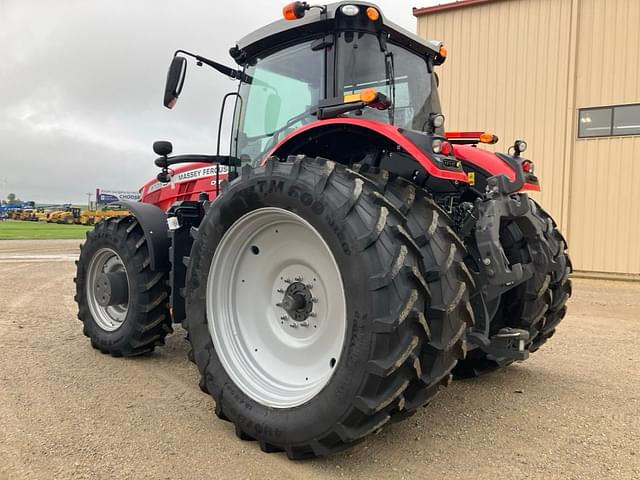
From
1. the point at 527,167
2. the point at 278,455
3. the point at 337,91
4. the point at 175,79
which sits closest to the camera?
the point at 278,455

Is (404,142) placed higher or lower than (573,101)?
lower

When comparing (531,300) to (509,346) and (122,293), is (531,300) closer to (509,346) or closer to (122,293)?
(509,346)

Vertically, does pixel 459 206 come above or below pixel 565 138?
below

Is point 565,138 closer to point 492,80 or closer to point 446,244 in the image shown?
point 492,80

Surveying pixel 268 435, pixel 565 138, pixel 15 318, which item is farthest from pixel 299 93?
pixel 565 138

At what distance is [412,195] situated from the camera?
261cm

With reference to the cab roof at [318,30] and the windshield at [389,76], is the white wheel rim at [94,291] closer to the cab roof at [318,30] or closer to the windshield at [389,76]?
the cab roof at [318,30]

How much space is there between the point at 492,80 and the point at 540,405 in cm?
1018

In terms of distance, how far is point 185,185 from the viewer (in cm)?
474

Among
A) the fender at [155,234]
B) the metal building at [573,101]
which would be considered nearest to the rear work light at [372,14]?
the fender at [155,234]

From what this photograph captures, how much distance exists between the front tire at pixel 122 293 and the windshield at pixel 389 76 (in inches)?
85.6

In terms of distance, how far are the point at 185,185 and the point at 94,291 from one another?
1227mm

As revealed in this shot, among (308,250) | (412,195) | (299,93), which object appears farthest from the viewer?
(299,93)

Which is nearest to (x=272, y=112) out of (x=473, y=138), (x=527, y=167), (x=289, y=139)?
(x=289, y=139)
